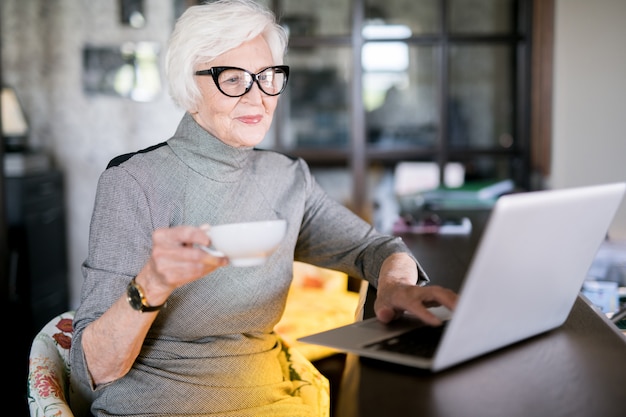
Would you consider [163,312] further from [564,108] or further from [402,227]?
[564,108]

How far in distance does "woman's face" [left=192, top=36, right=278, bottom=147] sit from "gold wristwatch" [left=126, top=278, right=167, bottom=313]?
52 centimetres

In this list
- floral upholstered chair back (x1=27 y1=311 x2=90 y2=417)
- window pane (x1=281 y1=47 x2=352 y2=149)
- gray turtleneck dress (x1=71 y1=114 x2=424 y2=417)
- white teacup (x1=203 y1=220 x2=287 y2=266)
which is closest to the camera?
white teacup (x1=203 y1=220 x2=287 y2=266)

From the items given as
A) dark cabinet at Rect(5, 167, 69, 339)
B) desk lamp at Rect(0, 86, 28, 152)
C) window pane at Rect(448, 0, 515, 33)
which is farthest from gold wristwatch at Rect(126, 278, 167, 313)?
desk lamp at Rect(0, 86, 28, 152)

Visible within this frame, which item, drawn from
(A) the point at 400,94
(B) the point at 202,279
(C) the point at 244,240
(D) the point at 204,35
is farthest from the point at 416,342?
(A) the point at 400,94

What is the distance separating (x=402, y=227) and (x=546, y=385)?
5.10 ft

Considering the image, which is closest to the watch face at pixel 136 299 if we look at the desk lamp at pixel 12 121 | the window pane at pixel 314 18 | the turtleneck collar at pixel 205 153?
the turtleneck collar at pixel 205 153

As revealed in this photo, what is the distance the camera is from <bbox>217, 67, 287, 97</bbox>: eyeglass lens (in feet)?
5.37

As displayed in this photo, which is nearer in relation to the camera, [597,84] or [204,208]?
[204,208]

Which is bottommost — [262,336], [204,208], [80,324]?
[262,336]

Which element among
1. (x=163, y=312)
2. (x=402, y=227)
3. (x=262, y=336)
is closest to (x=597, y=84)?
(x=402, y=227)

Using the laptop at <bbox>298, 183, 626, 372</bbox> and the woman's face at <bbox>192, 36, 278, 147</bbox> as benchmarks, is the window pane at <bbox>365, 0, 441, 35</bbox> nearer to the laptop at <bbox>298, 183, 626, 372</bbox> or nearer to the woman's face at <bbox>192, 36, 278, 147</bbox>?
the woman's face at <bbox>192, 36, 278, 147</bbox>

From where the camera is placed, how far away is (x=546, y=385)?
3.27ft

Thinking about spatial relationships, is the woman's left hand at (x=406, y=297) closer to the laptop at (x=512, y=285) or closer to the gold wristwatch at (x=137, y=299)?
the laptop at (x=512, y=285)

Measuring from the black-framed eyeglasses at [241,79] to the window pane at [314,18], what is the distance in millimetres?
2689
